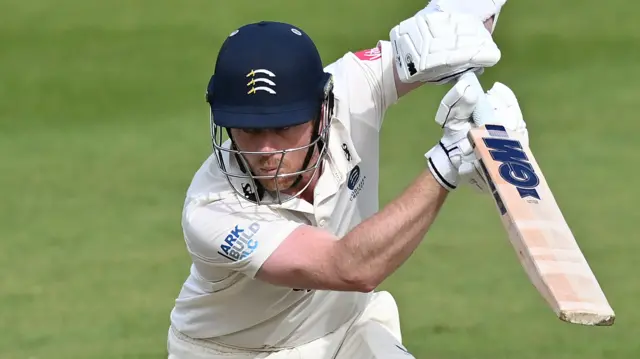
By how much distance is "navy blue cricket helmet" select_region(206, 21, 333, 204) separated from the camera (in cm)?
354

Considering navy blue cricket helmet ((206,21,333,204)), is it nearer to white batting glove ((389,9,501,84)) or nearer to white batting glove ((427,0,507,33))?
white batting glove ((389,9,501,84))

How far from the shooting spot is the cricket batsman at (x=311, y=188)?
3.39m

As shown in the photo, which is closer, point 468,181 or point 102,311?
point 468,181

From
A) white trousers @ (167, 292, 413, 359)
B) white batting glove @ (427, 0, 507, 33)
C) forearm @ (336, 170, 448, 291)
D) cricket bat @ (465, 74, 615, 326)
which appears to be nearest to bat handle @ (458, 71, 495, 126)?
cricket bat @ (465, 74, 615, 326)

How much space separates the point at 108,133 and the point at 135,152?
0.59 meters

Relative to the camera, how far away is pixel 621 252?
619 cm

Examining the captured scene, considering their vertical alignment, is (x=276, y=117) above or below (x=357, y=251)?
above

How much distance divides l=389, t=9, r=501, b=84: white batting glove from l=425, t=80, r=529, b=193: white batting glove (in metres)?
0.09

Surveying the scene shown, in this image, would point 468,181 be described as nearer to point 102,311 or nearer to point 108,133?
point 102,311

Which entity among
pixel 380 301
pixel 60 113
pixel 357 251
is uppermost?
pixel 357 251

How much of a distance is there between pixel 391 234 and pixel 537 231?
0.46 metres

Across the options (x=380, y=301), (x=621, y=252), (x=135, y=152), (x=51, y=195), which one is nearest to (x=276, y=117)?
(x=380, y=301)

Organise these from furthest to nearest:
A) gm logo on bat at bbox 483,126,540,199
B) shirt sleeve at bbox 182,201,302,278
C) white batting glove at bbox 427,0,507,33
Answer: white batting glove at bbox 427,0,507,33
shirt sleeve at bbox 182,201,302,278
gm logo on bat at bbox 483,126,540,199

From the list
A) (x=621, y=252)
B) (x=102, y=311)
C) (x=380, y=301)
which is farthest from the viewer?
(x=621, y=252)
